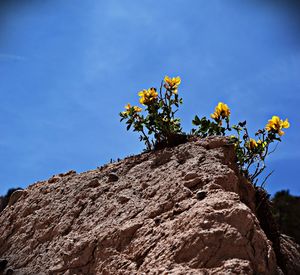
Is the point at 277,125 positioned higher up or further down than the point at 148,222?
higher up

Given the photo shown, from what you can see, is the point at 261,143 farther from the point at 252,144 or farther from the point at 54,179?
the point at 54,179

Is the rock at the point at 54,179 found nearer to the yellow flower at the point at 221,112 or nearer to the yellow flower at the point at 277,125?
the yellow flower at the point at 221,112

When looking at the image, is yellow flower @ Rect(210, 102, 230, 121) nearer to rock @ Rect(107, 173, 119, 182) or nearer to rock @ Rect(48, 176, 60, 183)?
rock @ Rect(107, 173, 119, 182)

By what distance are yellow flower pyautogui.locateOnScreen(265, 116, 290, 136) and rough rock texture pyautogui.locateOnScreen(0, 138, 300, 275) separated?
71 centimetres

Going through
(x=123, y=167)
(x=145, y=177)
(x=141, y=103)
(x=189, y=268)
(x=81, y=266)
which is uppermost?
(x=141, y=103)

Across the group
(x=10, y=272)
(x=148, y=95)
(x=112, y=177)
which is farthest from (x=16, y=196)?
(x=148, y=95)

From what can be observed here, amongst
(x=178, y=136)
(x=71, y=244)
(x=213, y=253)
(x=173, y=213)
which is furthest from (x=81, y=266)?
(x=178, y=136)

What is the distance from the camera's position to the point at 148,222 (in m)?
3.70

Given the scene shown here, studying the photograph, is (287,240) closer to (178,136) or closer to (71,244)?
(178,136)

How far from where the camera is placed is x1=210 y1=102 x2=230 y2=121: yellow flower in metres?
4.86

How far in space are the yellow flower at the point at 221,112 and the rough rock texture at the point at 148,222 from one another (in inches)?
25.3

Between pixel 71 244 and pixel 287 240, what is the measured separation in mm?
2470

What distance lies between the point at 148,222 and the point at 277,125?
178cm

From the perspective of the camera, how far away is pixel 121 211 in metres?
4.02
